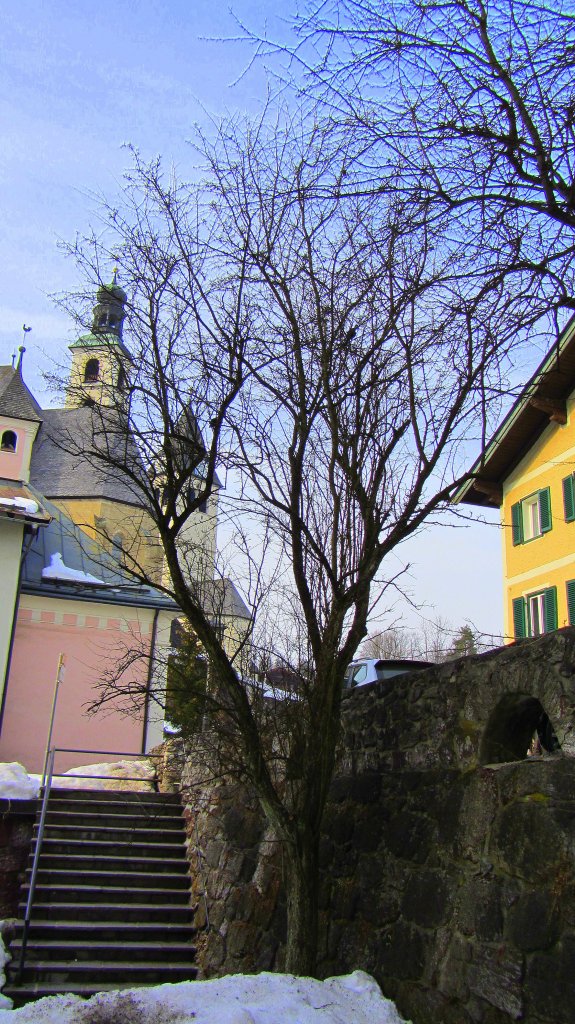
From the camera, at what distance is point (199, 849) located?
9.85 meters

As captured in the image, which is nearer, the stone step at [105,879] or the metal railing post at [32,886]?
the metal railing post at [32,886]

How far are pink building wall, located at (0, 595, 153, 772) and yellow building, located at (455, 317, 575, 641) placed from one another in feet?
25.9

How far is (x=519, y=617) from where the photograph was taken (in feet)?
66.5

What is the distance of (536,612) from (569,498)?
105 inches

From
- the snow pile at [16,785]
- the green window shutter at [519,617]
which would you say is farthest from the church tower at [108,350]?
the green window shutter at [519,617]

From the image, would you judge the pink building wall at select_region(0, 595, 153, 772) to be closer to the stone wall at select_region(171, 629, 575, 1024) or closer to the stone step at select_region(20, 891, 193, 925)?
the stone step at select_region(20, 891, 193, 925)

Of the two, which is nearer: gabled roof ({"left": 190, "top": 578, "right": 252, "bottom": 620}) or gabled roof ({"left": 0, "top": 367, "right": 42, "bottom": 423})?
gabled roof ({"left": 190, "top": 578, "right": 252, "bottom": 620})

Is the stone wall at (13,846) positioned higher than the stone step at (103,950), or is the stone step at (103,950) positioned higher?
the stone wall at (13,846)

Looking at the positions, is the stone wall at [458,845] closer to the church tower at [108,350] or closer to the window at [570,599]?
the church tower at [108,350]

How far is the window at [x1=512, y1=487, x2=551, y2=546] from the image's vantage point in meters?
19.4

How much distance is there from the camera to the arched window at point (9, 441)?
26.4 metres

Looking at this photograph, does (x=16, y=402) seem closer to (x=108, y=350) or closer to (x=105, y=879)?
(x=105, y=879)

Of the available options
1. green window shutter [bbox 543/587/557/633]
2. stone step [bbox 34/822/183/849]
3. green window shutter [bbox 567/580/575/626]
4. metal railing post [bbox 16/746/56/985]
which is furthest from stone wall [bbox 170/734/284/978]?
green window shutter [bbox 543/587/557/633]

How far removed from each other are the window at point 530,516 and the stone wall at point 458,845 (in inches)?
540
